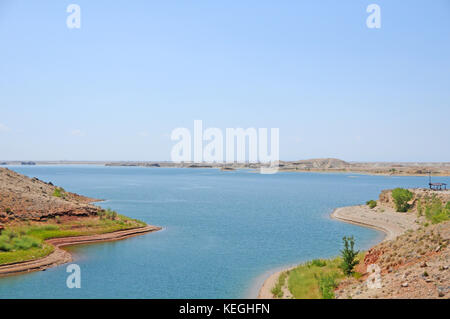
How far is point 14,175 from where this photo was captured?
64.4m

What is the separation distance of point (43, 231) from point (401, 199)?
59825mm

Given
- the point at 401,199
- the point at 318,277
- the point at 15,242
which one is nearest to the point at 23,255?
the point at 15,242

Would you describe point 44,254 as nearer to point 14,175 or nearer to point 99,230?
point 99,230

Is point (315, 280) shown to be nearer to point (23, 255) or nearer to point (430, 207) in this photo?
point (23, 255)

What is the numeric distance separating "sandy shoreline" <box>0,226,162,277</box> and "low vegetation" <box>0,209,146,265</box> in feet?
2.42

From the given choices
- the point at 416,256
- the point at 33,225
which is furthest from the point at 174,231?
the point at 416,256

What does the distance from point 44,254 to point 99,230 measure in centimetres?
1211

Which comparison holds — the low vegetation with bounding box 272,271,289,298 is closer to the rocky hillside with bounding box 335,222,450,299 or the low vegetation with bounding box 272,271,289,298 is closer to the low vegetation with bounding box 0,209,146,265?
the rocky hillside with bounding box 335,222,450,299

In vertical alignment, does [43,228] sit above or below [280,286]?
above

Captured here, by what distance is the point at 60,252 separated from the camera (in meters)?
38.5

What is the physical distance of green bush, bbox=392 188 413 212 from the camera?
221 ft
